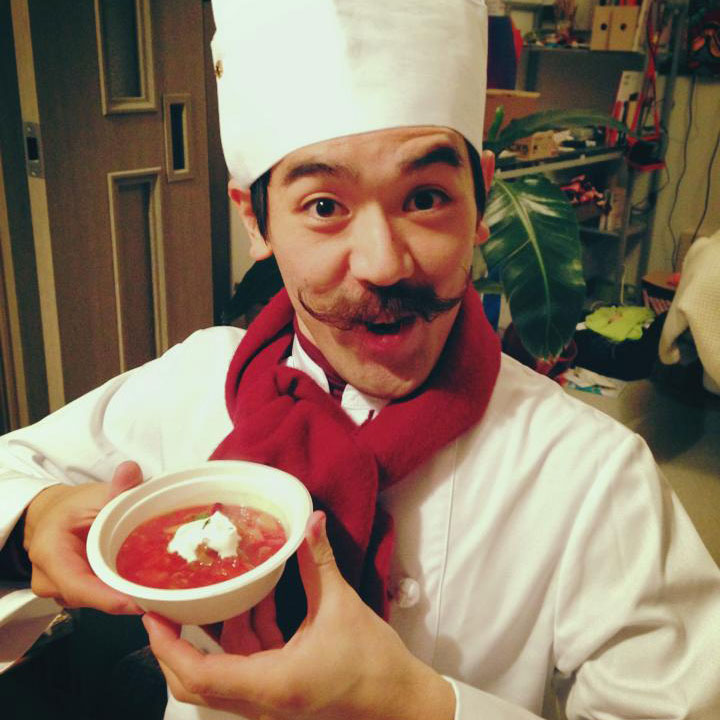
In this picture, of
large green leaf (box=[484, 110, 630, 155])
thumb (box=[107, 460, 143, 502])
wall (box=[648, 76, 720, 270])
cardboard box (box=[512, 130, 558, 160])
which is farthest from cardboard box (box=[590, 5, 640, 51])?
thumb (box=[107, 460, 143, 502])

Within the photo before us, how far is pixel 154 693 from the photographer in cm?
104

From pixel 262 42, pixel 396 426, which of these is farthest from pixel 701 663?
pixel 262 42

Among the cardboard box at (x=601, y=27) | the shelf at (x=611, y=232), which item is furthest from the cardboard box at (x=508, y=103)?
the shelf at (x=611, y=232)

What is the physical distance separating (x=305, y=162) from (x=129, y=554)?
45cm

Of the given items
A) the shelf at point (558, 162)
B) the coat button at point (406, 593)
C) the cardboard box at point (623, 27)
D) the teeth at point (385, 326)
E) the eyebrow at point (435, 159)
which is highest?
the cardboard box at point (623, 27)

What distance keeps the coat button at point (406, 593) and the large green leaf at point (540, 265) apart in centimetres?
88

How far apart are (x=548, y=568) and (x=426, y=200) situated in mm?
477

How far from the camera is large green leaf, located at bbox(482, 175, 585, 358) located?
161cm

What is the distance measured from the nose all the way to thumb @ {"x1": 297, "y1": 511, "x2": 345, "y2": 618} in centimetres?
26

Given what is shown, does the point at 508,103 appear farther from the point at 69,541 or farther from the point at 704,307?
the point at 69,541

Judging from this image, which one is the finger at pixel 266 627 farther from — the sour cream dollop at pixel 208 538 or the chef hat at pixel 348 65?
the chef hat at pixel 348 65

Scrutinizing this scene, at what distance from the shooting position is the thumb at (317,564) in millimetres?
652

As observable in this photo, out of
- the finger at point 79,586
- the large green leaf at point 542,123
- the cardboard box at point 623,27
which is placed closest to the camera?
the finger at point 79,586

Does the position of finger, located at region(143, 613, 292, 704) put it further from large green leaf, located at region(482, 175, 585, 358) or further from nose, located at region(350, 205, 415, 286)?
large green leaf, located at region(482, 175, 585, 358)
